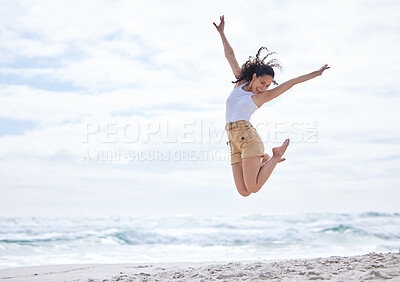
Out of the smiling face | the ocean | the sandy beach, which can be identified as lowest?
the ocean

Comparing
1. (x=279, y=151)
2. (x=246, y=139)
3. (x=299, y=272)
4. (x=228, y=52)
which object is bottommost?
(x=299, y=272)

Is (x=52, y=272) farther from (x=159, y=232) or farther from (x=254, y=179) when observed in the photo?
(x=159, y=232)

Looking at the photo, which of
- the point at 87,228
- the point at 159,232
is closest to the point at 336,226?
the point at 159,232

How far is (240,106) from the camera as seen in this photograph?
496 cm

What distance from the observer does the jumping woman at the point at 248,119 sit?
16.2ft

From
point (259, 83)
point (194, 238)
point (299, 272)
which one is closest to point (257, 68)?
point (259, 83)

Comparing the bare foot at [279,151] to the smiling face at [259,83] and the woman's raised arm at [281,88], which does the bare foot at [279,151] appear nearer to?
the woman's raised arm at [281,88]

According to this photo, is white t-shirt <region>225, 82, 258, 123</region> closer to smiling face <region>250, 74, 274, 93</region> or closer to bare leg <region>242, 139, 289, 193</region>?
smiling face <region>250, 74, 274, 93</region>

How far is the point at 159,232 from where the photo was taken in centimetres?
1480

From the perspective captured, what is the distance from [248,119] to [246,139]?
0.76ft

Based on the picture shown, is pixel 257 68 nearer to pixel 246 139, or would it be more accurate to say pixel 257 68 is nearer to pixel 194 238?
pixel 246 139

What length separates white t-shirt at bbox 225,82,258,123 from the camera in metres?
4.96

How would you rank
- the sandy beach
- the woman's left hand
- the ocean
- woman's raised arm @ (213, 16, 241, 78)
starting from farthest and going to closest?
the ocean
woman's raised arm @ (213, 16, 241, 78)
the woman's left hand
the sandy beach

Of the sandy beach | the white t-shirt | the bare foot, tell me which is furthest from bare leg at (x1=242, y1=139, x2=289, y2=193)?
the sandy beach
